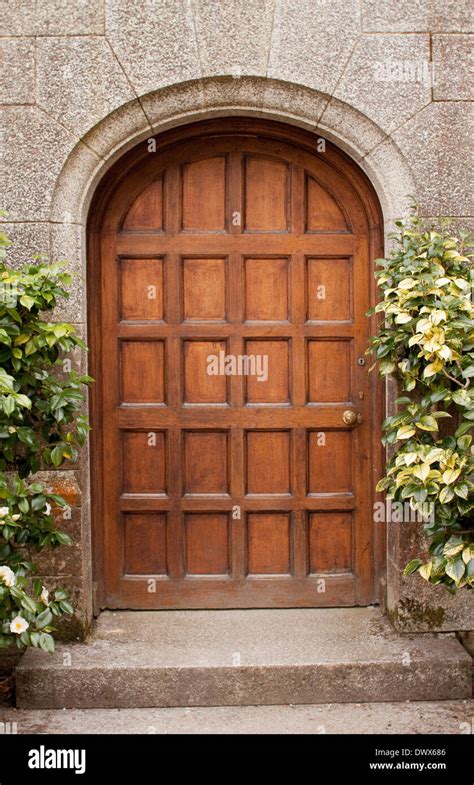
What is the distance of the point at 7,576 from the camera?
3719 millimetres

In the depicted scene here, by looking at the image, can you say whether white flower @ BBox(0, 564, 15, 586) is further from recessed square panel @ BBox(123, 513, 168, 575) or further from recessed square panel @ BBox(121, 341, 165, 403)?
recessed square panel @ BBox(121, 341, 165, 403)

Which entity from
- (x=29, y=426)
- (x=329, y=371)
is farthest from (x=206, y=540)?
(x=29, y=426)

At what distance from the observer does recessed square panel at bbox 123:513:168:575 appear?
4.86 m

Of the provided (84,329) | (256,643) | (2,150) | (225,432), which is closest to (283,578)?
(256,643)

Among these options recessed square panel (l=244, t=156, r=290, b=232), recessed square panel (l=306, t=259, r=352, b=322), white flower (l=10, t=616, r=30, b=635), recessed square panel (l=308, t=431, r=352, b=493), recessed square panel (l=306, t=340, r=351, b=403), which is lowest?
white flower (l=10, t=616, r=30, b=635)

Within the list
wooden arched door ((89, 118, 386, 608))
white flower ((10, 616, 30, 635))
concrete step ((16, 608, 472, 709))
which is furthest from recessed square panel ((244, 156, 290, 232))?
white flower ((10, 616, 30, 635))

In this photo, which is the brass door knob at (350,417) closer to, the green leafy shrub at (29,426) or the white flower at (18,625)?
the green leafy shrub at (29,426)

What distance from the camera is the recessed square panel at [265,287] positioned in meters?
4.79

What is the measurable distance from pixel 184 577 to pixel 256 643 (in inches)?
23.9

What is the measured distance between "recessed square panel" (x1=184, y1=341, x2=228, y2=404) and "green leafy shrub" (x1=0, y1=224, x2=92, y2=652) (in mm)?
773

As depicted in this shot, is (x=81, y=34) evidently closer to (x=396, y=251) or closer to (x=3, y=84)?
(x=3, y=84)

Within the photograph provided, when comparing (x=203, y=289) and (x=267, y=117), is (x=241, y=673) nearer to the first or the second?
(x=203, y=289)

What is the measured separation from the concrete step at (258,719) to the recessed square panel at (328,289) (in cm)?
195

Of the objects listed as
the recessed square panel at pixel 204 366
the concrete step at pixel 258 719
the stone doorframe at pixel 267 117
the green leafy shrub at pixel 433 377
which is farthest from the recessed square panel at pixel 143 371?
the concrete step at pixel 258 719
